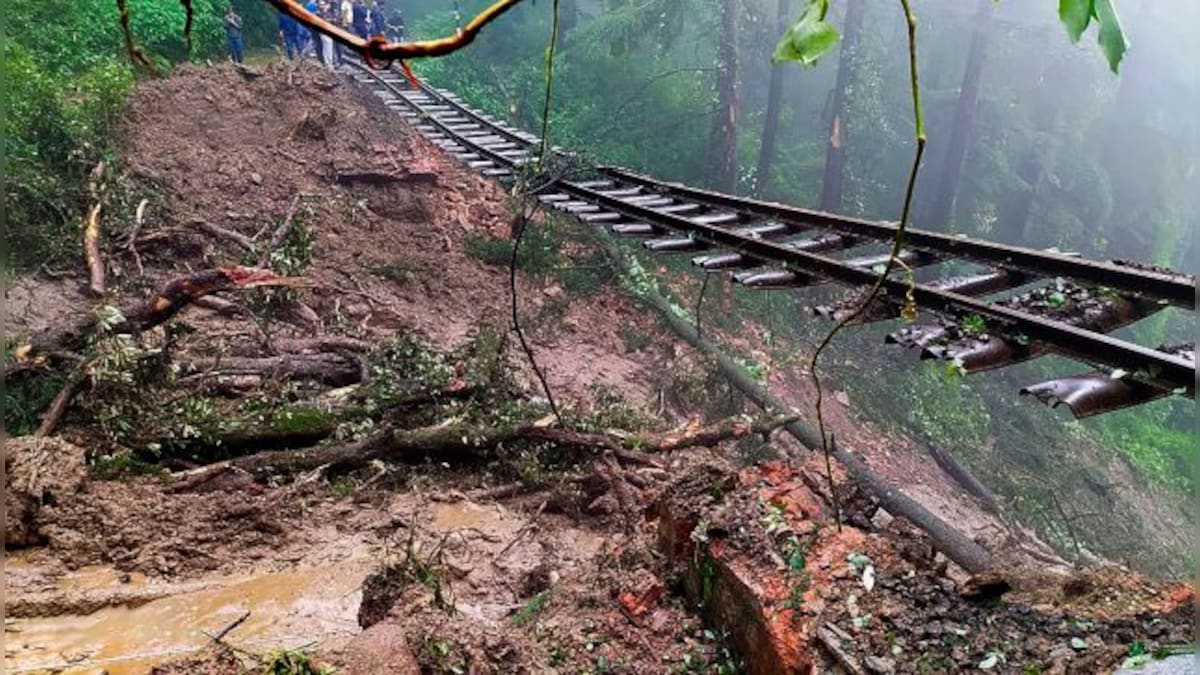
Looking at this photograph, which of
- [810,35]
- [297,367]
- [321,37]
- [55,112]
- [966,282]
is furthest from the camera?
[321,37]

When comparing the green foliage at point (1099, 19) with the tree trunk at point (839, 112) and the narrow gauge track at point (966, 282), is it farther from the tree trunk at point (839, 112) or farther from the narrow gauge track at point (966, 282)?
the tree trunk at point (839, 112)

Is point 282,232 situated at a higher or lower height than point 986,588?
lower

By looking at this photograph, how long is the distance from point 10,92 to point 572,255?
8.28 metres

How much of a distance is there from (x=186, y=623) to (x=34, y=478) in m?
1.59

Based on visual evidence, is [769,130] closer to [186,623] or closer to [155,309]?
[155,309]

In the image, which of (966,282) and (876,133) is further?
(876,133)

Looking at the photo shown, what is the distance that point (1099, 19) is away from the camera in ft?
2.92

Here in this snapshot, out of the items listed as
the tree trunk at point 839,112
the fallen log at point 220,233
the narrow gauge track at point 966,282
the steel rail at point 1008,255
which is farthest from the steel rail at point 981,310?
the tree trunk at point 839,112

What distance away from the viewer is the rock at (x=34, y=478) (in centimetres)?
471

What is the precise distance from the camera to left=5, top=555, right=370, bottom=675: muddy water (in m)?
3.88

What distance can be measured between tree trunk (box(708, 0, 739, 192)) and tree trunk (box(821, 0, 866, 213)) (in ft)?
8.98

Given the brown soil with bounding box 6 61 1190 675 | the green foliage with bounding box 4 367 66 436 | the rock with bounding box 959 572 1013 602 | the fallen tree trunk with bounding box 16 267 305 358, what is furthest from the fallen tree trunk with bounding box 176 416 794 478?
the rock with bounding box 959 572 1013 602

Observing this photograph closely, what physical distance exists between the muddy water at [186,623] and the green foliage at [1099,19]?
13.8 feet

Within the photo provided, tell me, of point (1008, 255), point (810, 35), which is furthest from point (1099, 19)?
point (1008, 255)
